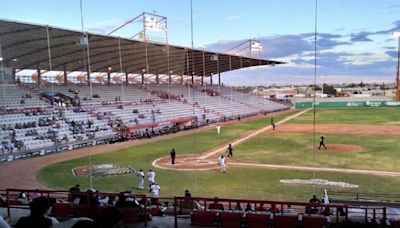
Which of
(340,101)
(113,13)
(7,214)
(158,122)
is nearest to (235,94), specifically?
(340,101)

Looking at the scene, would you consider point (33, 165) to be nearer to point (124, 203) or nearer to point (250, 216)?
point (124, 203)

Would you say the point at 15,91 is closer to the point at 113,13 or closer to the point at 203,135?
the point at 203,135

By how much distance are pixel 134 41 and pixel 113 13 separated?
2241cm

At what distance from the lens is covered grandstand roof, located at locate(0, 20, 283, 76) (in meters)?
28.8

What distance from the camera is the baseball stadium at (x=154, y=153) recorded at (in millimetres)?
9000

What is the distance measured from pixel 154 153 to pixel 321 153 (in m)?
10.9

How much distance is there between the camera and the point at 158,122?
40.2 m

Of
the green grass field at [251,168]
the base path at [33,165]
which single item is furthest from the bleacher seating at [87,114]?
the green grass field at [251,168]

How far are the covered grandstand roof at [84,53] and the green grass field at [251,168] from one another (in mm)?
10431

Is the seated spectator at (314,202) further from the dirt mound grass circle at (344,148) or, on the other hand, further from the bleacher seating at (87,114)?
the dirt mound grass circle at (344,148)

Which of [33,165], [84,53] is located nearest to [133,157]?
[33,165]

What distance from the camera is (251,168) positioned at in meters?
20.2

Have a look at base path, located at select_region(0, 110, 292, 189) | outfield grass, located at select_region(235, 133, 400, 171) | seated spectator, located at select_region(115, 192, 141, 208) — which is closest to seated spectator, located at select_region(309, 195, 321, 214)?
seated spectator, located at select_region(115, 192, 141, 208)

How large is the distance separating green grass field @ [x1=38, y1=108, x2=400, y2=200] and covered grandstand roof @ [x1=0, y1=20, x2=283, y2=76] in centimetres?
1043
